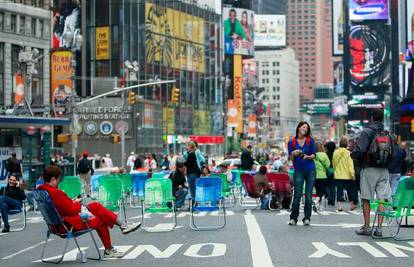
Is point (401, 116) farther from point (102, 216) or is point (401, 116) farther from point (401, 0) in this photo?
point (401, 0)

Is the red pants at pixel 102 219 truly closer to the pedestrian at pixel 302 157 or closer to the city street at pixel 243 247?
the city street at pixel 243 247

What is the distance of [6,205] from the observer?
17.2m

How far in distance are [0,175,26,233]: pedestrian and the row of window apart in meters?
54.8

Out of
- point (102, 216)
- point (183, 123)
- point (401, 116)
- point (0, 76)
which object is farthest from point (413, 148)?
point (183, 123)

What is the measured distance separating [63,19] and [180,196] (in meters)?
65.5

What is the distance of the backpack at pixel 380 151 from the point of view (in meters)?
13.2

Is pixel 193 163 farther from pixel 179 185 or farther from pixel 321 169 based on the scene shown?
pixel 321 169

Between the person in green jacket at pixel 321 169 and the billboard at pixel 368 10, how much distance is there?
446 ft

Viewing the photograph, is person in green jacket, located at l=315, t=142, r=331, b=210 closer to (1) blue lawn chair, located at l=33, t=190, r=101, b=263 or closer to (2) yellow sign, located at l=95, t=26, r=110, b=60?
(1) blue lawn chair, located at l=33, t=190, r=101, b=263

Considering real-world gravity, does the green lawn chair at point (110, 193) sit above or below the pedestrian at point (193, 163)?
below

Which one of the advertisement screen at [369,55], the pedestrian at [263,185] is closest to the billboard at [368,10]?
the advertisement screen at [369,55]

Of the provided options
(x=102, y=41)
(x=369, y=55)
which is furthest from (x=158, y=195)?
(x=369, y=55)

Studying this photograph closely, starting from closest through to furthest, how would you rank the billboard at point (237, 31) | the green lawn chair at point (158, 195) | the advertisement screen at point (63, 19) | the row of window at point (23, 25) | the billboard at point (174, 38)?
1. the green lawn chair at point (158, 195)
2. the row of window at point (23, 25)
3. the advertisement screen at point (63, 19)
4. the billboard at point (174, 38)
5. the billboard at point (237, 31)

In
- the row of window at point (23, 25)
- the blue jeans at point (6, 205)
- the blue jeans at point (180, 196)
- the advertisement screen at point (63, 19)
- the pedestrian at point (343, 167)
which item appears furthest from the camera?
the advertisement screen at point (63, 19)
